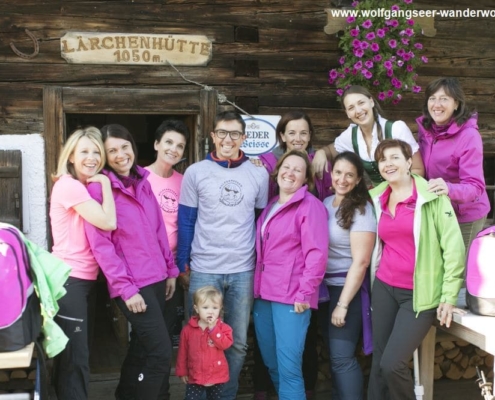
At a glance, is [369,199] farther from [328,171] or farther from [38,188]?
[38,188]

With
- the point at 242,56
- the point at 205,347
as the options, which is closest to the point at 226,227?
the point at 205,347

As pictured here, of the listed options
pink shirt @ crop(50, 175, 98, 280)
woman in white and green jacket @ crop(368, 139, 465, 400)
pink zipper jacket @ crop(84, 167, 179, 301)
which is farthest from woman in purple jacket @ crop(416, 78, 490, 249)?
pink shirt @ crop(50, 175, 98, 280)

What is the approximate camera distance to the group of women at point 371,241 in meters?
3.77

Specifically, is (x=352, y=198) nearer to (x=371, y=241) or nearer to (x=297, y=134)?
(x=371, y=241)

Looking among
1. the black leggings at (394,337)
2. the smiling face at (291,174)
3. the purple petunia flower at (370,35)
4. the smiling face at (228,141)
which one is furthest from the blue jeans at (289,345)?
the purple petunia flower at (370,35)

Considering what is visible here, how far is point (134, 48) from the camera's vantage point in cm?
519

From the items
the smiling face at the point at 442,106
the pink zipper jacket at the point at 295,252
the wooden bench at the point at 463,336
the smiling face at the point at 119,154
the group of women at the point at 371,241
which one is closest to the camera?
the wooden bench at the point at 463,336

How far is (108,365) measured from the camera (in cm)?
581

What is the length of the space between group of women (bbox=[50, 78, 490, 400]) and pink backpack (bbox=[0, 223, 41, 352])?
1.55 feet

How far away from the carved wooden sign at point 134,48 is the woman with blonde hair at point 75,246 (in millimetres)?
1538

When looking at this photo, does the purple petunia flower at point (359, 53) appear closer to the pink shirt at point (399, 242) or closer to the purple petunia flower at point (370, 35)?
the purple petunia flower at point (370, 35)

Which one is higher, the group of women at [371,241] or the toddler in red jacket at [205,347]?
the group of women at [371,241]

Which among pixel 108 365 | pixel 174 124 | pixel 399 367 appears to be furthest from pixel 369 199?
pixel 108 365

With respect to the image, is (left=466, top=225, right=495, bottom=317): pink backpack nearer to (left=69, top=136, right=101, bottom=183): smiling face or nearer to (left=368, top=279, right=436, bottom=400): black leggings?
(left=368, top=279, right=436, bottom=400): black leggings
